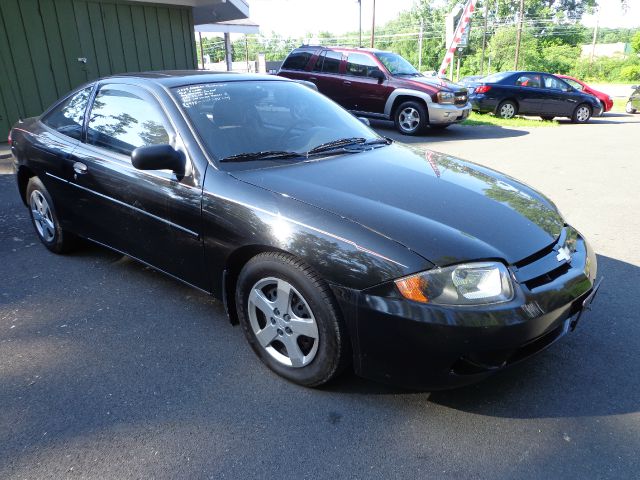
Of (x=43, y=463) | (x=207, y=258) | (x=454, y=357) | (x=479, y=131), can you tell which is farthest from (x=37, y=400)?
(x=479, y=131)

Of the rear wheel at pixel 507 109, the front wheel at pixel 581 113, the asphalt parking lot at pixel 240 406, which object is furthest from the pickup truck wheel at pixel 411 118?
the asphalt parking lot at pixel 240 406

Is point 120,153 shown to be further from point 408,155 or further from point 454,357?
point 454,357

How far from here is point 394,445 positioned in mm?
2205

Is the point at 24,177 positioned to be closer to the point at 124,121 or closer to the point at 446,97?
the point at 124,121

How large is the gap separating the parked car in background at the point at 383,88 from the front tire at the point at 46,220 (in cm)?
830

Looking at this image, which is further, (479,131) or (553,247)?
(479,131)

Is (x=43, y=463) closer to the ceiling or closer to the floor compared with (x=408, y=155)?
closer to the floor

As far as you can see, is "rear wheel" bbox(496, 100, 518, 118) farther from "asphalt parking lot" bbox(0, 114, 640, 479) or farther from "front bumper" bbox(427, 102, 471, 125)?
"asphalt parking lot" bbox(0, 114, 640, 479)

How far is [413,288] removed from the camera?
212 cm

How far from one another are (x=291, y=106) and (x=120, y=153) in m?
1.22

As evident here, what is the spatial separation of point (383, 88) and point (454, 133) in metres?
2.14

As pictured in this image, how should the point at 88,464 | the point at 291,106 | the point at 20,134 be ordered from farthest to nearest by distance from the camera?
the point at 20,134
the point at 291,106
the point at 88,464

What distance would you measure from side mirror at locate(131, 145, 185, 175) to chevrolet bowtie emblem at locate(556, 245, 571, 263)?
2081mm

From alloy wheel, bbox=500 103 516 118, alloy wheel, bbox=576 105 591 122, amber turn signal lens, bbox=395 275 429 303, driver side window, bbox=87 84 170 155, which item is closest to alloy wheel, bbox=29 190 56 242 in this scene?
driver side window, bbox=87 84 170 155
